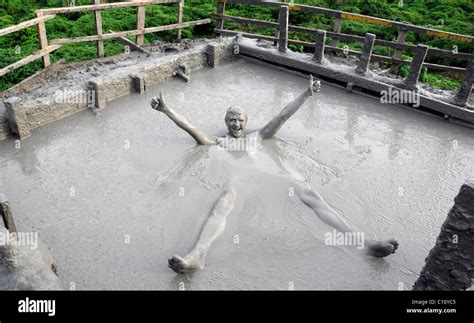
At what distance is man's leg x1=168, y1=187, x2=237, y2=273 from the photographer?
476cm

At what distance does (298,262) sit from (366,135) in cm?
355

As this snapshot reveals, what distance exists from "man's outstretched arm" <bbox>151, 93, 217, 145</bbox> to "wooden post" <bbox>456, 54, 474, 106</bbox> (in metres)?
4.84

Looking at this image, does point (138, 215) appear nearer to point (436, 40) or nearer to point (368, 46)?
point (368, 46)

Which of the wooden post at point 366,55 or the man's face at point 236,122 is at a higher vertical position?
the wooden post at point 366,55

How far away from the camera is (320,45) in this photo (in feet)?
32.0

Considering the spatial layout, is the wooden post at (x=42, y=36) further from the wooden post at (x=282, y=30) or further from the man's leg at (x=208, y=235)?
the man's leg at (x=208, y=235)

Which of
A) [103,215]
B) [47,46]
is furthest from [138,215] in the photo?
[47,46]

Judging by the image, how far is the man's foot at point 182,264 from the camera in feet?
15.4

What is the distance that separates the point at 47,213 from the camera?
5668 mm

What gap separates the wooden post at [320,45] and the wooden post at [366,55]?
86cm

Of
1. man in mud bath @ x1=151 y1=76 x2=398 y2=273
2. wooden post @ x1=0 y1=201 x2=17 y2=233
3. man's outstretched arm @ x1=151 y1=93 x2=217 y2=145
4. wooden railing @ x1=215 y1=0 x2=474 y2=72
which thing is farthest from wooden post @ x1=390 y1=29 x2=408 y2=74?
wooden post @ x1=0 y1=201 x2=17 y2=233

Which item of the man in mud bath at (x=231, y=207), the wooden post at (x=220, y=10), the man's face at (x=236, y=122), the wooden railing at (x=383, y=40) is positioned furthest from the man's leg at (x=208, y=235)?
the wooden post at (x=220, y=10)

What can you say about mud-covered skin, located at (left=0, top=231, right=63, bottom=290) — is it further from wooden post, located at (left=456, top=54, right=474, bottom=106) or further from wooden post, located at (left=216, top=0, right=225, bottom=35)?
wooden post, located at (left=216, top=0, right=225, bottom=35)

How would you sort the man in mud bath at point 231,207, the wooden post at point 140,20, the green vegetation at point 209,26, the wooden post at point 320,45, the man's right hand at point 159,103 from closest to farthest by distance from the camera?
1. the man in mud bath at point 231,207
2. the man's right hand at point 159,103
3. the wooden post at point 320,45
4. the wooden post at point 140,20
5. the green vegetation at point 209,26
